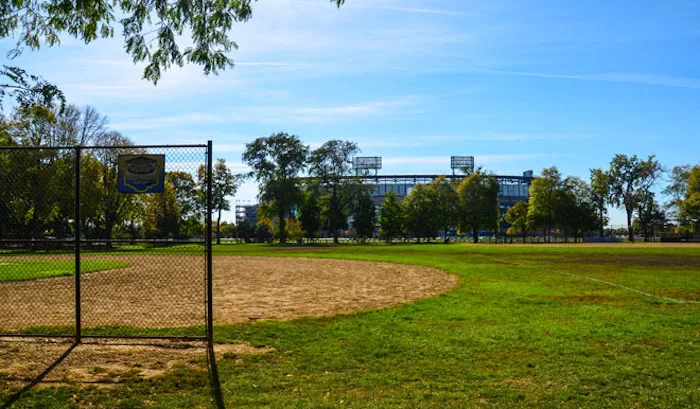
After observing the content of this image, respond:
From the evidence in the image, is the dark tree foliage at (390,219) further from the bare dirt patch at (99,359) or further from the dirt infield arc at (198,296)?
the bare dirt patch at (99,359)

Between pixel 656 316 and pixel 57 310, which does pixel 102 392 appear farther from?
pixel 656 316

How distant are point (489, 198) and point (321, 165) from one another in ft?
104

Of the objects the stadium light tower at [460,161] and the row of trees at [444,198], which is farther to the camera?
the stadium light tower at [460,161]

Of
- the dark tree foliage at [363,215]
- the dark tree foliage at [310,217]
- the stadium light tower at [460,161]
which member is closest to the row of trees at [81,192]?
the dark tree foliage at [310,217]

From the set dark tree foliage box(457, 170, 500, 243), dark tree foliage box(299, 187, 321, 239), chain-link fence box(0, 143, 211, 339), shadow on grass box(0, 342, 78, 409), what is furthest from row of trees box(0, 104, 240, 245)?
dark tree foliage box(457, 170, 500, 243)

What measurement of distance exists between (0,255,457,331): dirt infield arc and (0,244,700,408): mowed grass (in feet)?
5.62

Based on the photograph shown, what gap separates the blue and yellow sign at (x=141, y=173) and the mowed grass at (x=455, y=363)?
2897 mm

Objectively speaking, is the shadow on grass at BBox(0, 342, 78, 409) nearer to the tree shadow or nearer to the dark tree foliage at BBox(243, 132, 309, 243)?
the tree shadow

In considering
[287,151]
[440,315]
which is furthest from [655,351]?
[287,151]

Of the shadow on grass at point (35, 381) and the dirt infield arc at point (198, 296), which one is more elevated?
the shadow on grass at point (35, 381)

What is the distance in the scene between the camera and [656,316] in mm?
10625

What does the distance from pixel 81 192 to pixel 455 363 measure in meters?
41.6

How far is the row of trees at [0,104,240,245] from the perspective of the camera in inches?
447

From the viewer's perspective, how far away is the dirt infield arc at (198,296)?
36.1 feet
